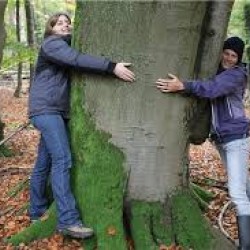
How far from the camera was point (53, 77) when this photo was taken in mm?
4820

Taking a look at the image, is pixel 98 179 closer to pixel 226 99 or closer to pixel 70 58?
pixel 70 58

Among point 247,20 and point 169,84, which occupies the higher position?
point 247,20

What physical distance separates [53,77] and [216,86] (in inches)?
62.0

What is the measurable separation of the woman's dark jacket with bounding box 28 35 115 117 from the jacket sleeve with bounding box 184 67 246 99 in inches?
39.1

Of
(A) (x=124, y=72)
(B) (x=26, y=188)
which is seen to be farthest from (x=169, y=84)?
(B) (x=26, y=188)

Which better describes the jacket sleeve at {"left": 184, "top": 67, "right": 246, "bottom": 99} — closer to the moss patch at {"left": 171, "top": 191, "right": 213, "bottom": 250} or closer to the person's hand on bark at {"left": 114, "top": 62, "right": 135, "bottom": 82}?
the person's hand on bark at {"left": 114, "top": 62, "right": 135, "bottom": 82}

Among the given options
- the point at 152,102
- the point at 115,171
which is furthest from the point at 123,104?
the point at 115,171

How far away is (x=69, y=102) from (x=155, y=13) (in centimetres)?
125

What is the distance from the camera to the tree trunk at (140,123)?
440cm

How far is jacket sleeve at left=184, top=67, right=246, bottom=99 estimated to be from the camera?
4.52 m


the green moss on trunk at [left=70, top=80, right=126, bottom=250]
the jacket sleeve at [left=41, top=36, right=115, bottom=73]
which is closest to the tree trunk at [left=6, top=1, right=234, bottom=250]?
the green moss on trunk at [left=70, top=80, right=126, bottom=250]

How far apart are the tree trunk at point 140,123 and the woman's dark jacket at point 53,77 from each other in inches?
4.9

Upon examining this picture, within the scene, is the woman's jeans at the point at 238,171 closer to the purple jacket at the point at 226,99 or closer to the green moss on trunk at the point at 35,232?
the purple jacket at the point at 226,99

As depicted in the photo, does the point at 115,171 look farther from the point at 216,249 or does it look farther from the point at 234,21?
the point at 234,21
